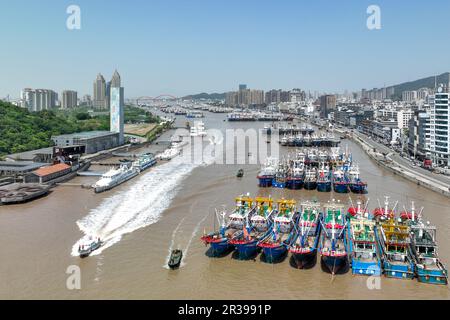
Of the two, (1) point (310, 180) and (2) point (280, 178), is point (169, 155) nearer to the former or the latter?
(2) point (280, 178)

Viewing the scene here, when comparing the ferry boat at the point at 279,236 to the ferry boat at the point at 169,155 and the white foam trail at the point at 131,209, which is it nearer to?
the white foam trail at the point at 131,209

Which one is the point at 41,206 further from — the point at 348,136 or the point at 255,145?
the point at 348,136

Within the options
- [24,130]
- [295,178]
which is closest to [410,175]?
[295,178]

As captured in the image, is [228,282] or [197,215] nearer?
[228,282]

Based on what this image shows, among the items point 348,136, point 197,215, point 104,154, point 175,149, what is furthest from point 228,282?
point 348,136

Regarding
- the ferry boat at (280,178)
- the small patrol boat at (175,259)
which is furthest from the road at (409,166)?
the small patrol boat at (175,259)

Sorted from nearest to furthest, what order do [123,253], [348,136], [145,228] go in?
1. [123,253]
2. [145,228]
3. [348,136]

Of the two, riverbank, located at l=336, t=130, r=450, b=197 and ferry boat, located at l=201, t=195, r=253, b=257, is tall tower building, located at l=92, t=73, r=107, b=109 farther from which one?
ferry boat, located at l=201, t=195, r=253, b=257

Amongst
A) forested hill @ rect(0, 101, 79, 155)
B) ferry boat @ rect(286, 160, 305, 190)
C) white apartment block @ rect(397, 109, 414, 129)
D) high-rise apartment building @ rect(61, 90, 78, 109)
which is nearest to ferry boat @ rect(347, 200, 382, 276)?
ferry boat @ rect(286, 160, 305, 190)
